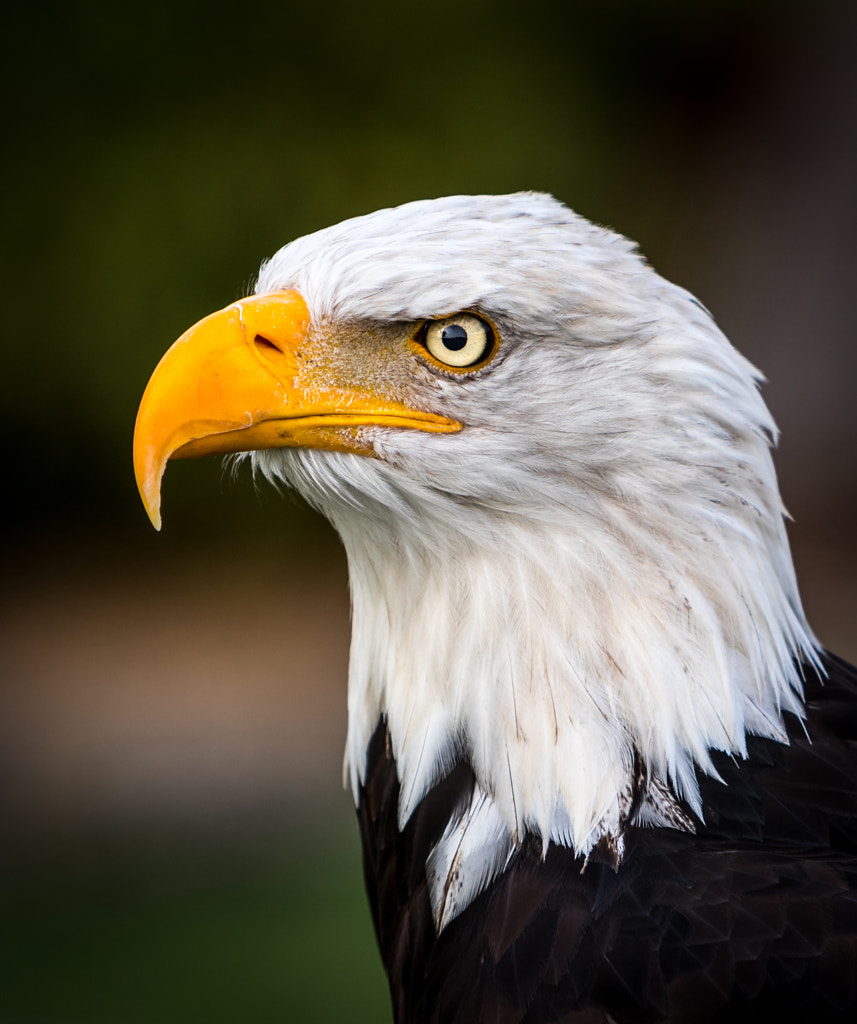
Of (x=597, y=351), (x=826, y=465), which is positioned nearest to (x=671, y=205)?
(x=826, y=465)

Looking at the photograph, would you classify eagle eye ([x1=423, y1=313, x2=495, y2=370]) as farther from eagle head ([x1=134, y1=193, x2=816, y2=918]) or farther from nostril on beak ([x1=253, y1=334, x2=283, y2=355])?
nostril on beak ([x1=253, y1=334, x2=283, y2=355])

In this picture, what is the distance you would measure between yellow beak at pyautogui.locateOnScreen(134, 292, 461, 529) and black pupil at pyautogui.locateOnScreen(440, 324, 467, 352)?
0.11 meters

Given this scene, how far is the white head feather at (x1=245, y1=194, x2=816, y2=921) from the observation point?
1589mm

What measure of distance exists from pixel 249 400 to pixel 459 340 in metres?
0.30

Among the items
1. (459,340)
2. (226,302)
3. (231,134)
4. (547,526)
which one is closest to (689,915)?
(547,526)

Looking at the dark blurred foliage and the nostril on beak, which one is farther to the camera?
the dark blurred foliage

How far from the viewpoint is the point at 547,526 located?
1.64m

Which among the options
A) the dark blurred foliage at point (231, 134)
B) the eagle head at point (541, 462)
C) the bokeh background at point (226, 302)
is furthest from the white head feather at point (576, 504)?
the dark blurred foliage at point (231, 134)

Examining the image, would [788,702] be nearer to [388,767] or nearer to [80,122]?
[388,767]

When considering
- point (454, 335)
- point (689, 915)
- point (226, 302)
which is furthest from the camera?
point (226, 302)

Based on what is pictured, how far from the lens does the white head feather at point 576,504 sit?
1.59m

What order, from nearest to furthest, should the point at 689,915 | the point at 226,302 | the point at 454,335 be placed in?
the point at 689,915 < the point at 454,335 < the point at 226,302

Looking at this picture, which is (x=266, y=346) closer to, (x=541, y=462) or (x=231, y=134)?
(x=541, y=462)

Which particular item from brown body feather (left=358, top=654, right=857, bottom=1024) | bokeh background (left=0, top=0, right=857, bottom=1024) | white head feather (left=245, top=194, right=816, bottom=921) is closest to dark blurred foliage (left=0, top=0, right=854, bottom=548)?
bokeh background (left=0, top=0, right=857, bottom=1024)
